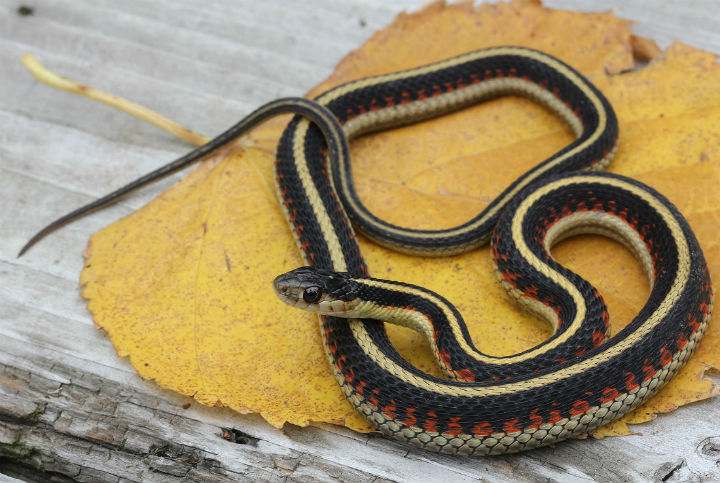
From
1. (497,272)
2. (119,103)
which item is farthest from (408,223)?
(119,103)

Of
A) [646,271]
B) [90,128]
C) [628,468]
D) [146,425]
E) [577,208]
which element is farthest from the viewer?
[90,128]

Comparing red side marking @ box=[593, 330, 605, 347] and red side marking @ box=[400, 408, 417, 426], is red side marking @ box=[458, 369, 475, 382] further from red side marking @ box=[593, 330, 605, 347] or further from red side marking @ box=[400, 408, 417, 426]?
red side marking @ box=[593, 330, 605, 347]

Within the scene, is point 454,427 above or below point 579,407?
below

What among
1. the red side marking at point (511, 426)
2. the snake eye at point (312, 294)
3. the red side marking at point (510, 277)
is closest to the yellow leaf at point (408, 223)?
the red side marking at point (510, 277)

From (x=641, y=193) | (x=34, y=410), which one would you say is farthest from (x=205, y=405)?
(x=641, y=193)

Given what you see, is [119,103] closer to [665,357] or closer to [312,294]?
[312,294]

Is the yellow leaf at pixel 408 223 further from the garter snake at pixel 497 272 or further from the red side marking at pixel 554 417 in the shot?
the red side marking at pixel 554 417

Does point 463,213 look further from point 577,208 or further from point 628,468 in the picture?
point 628,468
